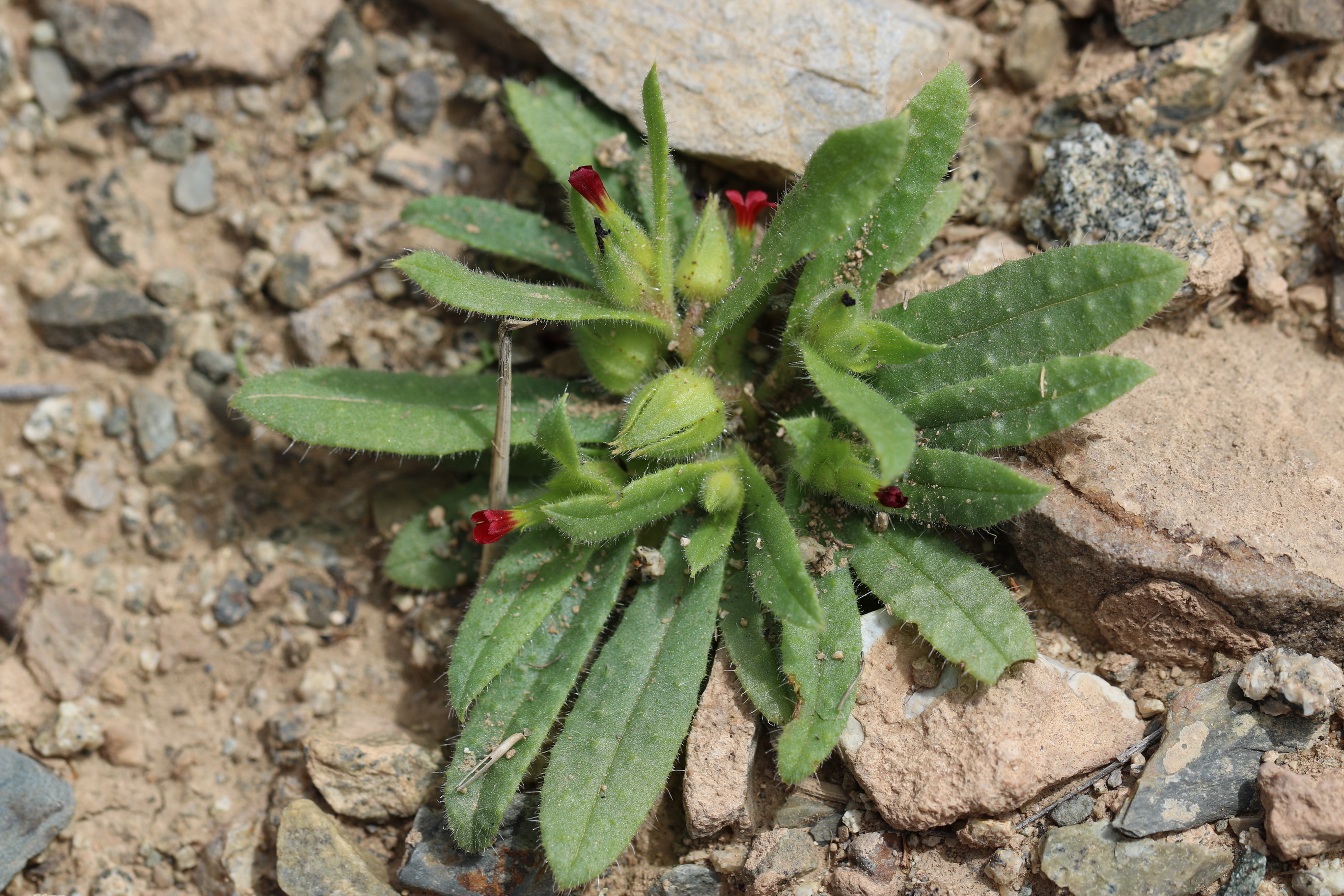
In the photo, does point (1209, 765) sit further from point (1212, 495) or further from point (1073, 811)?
point (1212, 495)

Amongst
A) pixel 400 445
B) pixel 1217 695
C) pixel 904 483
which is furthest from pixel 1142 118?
pixel 400 445

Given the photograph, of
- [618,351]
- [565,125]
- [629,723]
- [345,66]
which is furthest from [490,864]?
[345,66]

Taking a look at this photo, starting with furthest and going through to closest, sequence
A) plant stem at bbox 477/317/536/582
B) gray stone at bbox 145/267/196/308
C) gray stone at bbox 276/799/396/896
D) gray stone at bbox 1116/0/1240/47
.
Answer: gray stone at bbox 145/267/196/308
gray stone at bbox 1116/0/1240/47
plant stem at bbox 477/317/536/582
gray stone at bbox 276/799/396/896

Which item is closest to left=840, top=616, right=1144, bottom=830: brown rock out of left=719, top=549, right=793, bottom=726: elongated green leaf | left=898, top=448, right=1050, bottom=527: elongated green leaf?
left=719, top=549, right=793, bottom=726: elongated green leaf

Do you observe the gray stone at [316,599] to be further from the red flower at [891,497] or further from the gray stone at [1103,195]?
the gray stone at [1103,195]

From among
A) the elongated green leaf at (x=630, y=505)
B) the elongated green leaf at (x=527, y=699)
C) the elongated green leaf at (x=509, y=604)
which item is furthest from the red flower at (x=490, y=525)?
the elongated green leaf at (x=527, y=699)

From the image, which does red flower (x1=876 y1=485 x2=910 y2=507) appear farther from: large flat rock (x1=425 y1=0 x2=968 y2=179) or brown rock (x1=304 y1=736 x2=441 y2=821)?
brown rock (x1=304 y1=736 x2=441 y2=821)
